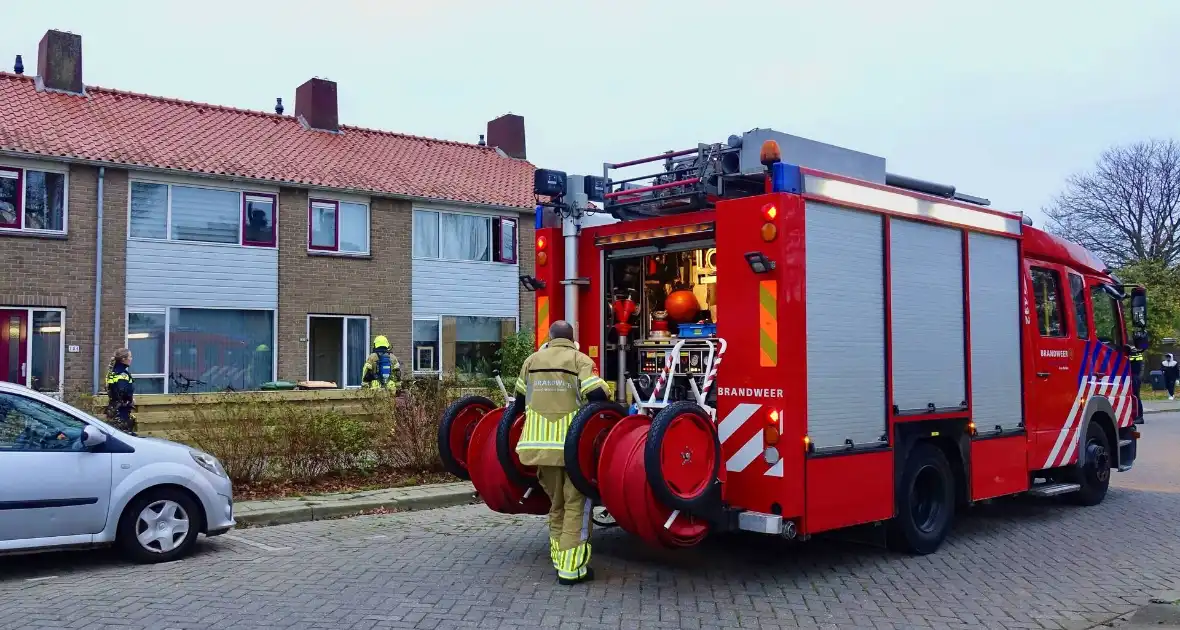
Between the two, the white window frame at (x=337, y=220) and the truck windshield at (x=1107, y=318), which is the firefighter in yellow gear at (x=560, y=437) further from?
the white window frame at (x=337, y=220)

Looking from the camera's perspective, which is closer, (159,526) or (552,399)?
(552,399)

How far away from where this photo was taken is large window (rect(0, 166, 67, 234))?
17.4 metres

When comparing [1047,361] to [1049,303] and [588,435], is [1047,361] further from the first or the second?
[588,435]

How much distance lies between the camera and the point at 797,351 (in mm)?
6258

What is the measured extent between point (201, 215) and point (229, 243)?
0.78 meters

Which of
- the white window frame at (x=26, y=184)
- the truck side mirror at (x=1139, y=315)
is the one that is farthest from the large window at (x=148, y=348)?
the truck side mirror at (x=1139, y=315)

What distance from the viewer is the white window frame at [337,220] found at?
2091 centimetres

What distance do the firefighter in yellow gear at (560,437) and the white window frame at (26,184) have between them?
14.6 metres

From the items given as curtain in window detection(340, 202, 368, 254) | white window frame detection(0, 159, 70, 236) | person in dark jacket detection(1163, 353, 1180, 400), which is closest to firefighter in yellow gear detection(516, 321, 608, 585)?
white window frame detection(0, 159, 70, 236)

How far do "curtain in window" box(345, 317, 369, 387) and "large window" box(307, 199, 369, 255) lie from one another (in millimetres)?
1635

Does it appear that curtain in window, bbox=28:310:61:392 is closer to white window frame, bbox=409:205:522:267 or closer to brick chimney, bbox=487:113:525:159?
white window frame, bbox=409:205:522:267

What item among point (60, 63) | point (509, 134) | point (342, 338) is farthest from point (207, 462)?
point (509, 134)

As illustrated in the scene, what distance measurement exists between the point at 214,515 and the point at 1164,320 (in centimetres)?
3078

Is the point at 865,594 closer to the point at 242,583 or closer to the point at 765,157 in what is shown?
the point at 765,157
